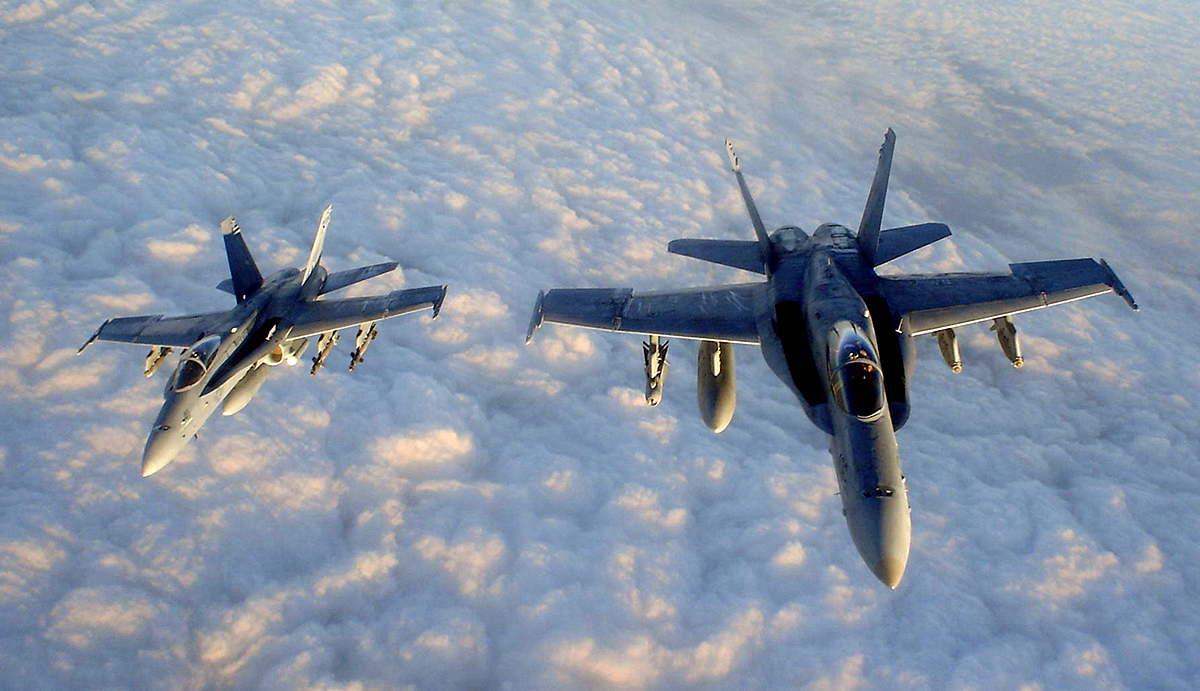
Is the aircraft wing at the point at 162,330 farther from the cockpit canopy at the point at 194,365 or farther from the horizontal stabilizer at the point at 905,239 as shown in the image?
the horizontal stabilizer at the point at 905,239

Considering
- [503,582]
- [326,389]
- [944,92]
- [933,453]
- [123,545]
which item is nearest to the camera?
[123,545]

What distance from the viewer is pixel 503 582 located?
57.8ft

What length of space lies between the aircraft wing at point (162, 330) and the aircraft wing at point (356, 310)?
185cm

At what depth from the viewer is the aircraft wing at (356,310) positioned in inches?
592

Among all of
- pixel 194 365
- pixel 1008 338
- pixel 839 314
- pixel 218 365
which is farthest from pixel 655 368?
pixel 194 365

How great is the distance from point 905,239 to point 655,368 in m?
10.3

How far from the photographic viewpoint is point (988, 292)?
52.3 ft

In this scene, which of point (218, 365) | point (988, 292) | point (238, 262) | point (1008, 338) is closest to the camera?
point (218, 365)

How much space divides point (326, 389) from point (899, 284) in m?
20.5

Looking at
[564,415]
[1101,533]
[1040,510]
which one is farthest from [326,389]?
[1101,533]

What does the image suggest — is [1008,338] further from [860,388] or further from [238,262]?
[238,262]

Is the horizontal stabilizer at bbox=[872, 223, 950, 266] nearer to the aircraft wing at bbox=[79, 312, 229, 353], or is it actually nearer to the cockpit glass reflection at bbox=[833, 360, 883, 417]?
the cockpit glass reflection at bbox=[833, 360, 883, 417]

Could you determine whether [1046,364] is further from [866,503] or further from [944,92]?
[944,92]

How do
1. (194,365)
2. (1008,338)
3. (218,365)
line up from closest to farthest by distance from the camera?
(194,365) → (218,365) → (1008,338)
